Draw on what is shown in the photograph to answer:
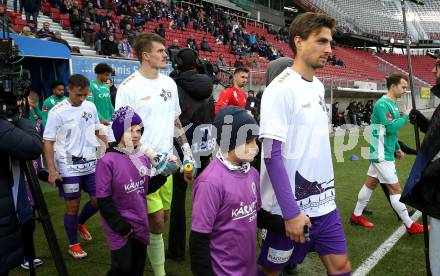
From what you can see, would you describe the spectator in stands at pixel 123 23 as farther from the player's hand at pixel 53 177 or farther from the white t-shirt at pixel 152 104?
the white t-shirt at pixel 152 104

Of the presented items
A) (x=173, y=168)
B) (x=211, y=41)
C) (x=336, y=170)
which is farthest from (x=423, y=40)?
(x=173, y=168)

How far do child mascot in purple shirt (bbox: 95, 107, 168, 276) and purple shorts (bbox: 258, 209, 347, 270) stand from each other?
91 centimetres

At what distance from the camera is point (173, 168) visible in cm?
343

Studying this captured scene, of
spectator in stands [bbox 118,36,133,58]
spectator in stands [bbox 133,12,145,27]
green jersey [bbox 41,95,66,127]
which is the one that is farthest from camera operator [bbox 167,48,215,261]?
spectator in stands [bbox 133,12,145,27]

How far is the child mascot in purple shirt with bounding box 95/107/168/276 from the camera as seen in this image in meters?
2.87

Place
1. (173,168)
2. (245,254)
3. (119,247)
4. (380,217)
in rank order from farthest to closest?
(380,217) < (173,168) < (119,247) < (245,254)

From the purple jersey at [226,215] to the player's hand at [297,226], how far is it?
0.77 ft

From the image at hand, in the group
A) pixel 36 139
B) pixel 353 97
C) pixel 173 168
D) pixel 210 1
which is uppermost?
pixel 210 1

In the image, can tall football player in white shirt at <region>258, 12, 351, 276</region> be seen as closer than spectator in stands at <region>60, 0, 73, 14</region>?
Yes

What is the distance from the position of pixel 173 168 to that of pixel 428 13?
178 ft

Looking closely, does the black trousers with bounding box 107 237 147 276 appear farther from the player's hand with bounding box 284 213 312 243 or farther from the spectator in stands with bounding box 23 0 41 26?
the spectator in stands with bounding box 23 0 41 26

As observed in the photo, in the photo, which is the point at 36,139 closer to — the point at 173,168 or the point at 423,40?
the point at 173,168

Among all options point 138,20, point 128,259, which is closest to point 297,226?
point 128,259

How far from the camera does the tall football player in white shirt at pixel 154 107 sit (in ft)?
11.9
